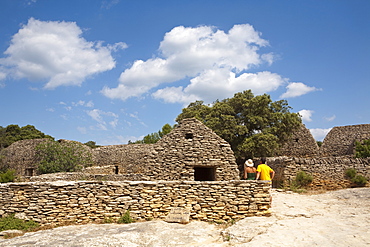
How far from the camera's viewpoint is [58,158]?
25.2 meters

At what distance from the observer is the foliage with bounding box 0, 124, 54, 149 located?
46.1 metres

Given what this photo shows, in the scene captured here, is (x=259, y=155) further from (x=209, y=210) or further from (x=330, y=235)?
(x=330, y=235)

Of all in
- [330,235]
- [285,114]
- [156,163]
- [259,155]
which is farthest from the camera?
[285,114]

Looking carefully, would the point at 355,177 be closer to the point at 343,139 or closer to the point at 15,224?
the point at 15,224

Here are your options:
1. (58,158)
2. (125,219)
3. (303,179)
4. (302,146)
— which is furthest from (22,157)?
(302,146)

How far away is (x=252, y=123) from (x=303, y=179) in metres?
→ 9.15

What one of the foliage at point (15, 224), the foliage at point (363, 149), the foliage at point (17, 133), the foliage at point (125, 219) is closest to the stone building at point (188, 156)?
the foliage at point (125, 219)

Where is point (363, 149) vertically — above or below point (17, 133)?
below

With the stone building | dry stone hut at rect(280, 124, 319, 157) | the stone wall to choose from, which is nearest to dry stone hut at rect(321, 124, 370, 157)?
dry stone hut at rect(280, 124, 319, 157)

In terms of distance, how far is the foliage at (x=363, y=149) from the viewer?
22.6 metres

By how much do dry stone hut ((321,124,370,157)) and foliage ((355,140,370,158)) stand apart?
1.35 meters

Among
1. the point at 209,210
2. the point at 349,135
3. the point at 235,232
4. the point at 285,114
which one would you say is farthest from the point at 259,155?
the point at 235,232

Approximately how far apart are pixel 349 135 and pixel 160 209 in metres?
26.4

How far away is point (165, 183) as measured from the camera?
8859mm
